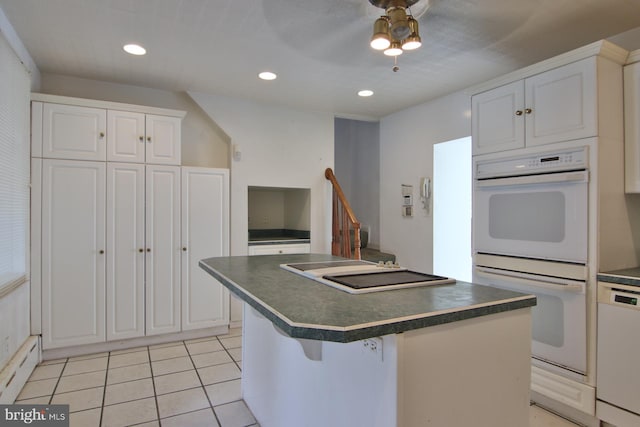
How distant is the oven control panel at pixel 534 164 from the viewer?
7.03 feet

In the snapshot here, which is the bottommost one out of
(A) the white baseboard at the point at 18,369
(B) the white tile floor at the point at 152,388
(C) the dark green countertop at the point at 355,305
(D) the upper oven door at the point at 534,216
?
(B) the white tile floor at the point at 152,388

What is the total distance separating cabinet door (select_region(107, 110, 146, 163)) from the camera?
3.16m

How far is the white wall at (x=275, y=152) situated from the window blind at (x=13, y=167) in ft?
4.65

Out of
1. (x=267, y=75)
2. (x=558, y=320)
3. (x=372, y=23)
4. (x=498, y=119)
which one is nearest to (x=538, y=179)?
(x=498, y=119)

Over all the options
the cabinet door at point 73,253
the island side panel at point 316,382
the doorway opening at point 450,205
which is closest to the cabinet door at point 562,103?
the doorway opening at point 450,205

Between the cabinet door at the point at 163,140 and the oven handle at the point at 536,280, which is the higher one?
the cabinet door at the point at 163,140

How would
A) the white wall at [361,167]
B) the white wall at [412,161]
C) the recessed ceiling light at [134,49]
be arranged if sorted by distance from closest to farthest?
the recessed ceiling light at [134,49] → the white wall at [412,161] → the white wall at [361,167]

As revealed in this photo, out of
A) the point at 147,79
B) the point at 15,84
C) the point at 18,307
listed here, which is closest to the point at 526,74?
A: the point at 147,79

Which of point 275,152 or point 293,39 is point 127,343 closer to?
point 275,152

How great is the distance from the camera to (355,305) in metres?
1.18

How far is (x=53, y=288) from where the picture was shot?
9.78 ft

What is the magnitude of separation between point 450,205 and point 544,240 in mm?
1556

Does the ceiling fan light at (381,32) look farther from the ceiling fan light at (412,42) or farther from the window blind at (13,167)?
the window blind at (13,167)

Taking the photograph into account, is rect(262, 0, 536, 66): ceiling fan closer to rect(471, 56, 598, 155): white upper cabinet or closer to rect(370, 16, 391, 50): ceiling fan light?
rect(370, 16, 391, 50): ceiling fan light
